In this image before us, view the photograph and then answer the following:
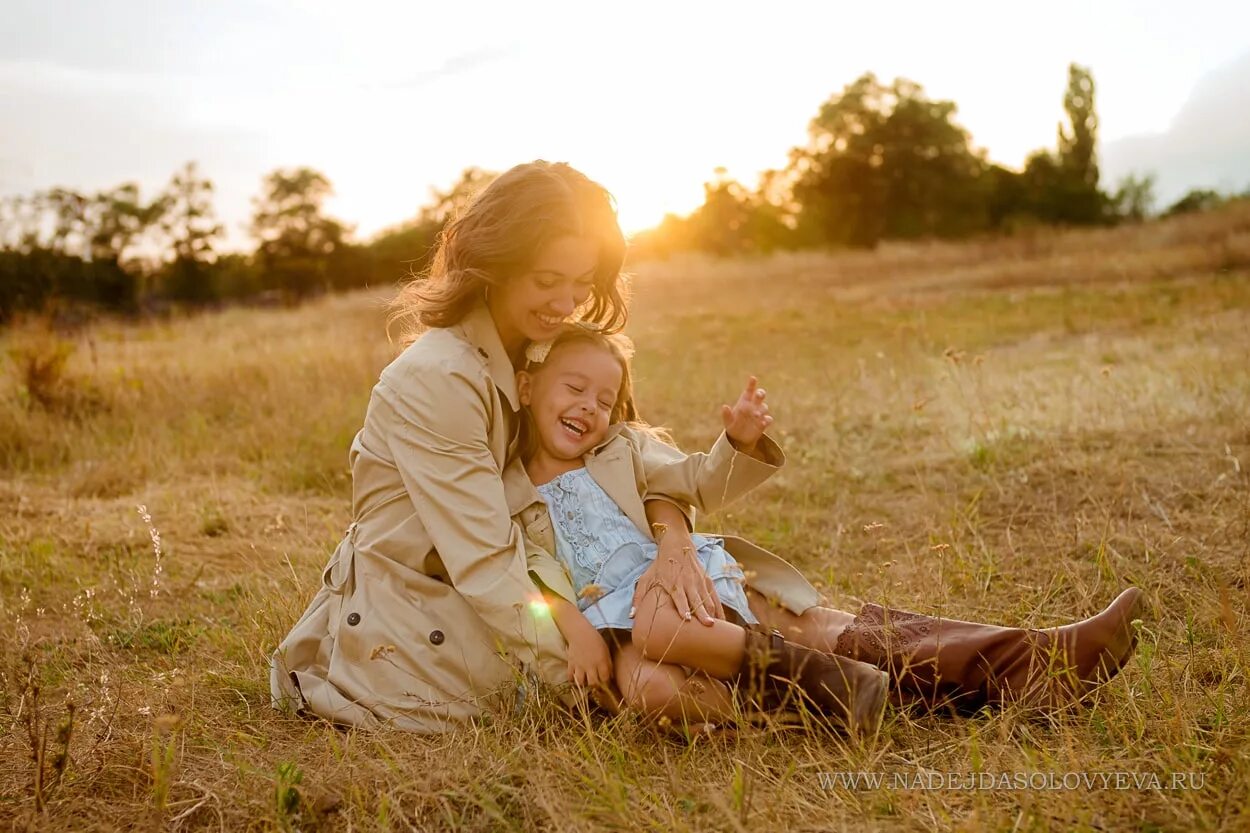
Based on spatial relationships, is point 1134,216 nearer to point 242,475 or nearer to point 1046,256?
point 1046,256

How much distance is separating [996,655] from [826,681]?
1.82 feet

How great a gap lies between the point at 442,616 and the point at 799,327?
31.5 ft

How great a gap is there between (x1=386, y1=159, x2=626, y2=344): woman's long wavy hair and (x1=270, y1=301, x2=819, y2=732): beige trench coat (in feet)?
0.34

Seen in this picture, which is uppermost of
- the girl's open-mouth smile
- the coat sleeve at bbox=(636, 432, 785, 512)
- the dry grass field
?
the girl's open-mouth smile

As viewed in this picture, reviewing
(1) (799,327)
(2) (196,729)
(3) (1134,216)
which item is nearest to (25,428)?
(2) (196,729)

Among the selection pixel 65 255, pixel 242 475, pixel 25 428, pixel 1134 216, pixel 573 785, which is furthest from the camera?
pixel 1134 216

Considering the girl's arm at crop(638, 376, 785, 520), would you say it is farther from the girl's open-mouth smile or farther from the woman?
the girl's open-mouth smile

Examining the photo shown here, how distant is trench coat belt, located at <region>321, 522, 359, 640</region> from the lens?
283 cm

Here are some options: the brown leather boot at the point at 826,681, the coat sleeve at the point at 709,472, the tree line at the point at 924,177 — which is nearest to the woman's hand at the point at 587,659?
the brown leather boot at the point at 826,681

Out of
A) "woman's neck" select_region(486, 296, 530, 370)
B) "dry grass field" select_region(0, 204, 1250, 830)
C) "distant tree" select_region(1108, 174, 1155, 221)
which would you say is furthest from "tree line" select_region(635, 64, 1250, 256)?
"woman's neck" select_region(486, 296, 530, 370)

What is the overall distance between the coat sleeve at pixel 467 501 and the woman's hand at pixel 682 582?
0.98 ft

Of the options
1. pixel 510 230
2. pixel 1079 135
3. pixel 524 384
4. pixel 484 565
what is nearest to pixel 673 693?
pixel 484 565

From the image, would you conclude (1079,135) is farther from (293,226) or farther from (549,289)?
(549,289)

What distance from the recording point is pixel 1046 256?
69.5ft
